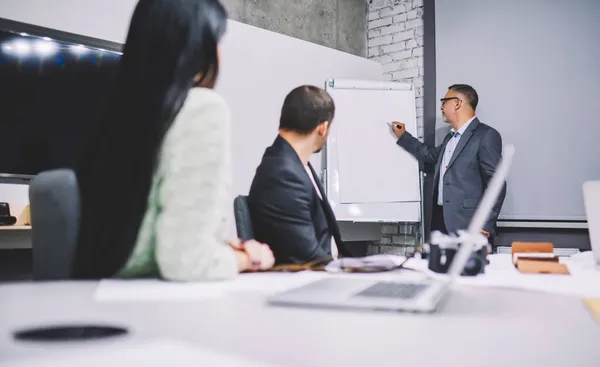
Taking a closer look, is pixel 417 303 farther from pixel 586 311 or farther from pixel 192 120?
pixel 192 120

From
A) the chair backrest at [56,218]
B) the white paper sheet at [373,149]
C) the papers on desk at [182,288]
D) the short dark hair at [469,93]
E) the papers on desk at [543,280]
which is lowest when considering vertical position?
the papers on desk at [543,280]

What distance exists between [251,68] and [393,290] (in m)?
3.21

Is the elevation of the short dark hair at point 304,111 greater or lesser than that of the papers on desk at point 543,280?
greater

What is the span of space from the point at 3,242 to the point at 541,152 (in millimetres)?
3427

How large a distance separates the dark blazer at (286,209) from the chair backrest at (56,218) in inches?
31.1

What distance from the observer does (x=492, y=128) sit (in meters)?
4.09

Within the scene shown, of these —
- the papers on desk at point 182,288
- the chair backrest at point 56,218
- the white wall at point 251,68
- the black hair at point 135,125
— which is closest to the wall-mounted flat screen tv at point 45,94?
the white wall at point 251,68

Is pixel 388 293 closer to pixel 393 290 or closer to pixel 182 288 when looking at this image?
pixel 393 290

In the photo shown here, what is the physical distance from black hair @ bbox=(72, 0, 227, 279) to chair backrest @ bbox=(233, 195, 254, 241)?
0.79 m

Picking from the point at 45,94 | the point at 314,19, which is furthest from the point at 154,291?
the point at 314,19

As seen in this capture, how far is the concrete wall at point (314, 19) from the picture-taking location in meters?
4.22

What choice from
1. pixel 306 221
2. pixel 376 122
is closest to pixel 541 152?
pixel 376 122

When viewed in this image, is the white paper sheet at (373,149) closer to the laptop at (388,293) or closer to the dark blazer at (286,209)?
the dark blazer at (286,209)

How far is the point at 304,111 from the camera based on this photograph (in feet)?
7.00
